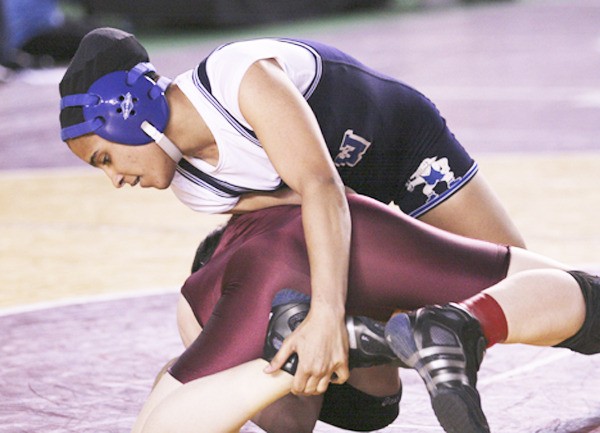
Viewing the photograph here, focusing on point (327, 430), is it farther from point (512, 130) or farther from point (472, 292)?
point (512, 130)

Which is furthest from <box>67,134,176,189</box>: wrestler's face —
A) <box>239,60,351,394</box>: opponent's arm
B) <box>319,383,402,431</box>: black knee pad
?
<box>319,383,402,431</box>: black knee pad

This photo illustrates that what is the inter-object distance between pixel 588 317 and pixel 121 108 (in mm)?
1276

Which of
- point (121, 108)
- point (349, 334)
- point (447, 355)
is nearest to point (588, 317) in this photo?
point (447, 355)

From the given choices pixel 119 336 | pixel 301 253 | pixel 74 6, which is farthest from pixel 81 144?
pixel 74 6

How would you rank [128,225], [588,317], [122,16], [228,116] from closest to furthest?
[588,317] < [228,116] < [128,225] < [122,16]

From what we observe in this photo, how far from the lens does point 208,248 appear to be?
3842 mm

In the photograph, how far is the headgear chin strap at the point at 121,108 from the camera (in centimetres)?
328

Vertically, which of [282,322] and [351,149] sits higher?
[351,149]

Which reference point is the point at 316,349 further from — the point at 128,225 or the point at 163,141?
the point at 128,225

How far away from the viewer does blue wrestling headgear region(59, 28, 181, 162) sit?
329 centimetres

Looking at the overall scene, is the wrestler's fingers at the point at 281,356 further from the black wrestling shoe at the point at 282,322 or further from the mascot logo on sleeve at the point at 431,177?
the mascot logo on sleeve at the point at 431,177

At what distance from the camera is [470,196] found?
3.98 meters

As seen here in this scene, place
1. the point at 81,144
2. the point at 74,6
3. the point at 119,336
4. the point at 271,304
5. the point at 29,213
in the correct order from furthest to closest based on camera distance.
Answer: the point at 74,6 < the point at 29,213 < the point at 119,336 < the point at 81,144 < the point at 271,304

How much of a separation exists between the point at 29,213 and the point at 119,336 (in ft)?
7.77
